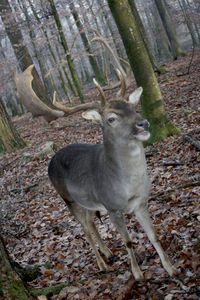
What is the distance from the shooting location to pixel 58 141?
40.2ft

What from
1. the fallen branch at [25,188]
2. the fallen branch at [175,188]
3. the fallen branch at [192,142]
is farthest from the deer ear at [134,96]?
the fallen branch at [25,188]

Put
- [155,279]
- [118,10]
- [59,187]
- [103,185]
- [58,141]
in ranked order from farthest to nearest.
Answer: [58,141] → [118,10] → [59,187] → [103,185] → [155,279]

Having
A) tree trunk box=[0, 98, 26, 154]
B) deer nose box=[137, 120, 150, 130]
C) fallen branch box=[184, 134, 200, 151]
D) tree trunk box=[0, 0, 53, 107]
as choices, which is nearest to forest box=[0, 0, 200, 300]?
fallen branch box=[184, 134, 200, 151]

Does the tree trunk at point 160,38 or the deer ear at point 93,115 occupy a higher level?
the tree trunk at point 160,38

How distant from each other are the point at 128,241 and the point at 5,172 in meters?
7.40

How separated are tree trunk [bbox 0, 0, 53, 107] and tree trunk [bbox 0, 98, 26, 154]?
469 centimetres

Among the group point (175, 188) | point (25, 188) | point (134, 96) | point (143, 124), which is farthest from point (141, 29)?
point (143, 124)

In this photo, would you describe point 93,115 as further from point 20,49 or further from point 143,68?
point 20,49

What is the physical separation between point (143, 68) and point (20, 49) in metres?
12.5

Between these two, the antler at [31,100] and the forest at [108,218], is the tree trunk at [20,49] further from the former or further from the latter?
the antler at [31,100]

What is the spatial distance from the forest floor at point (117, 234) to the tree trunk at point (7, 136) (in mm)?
2260

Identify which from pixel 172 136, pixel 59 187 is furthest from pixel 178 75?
pixel 59 187

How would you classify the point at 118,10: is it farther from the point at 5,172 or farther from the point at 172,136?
the point at 5,172

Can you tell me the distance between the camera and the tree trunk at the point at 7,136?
41.5ft
